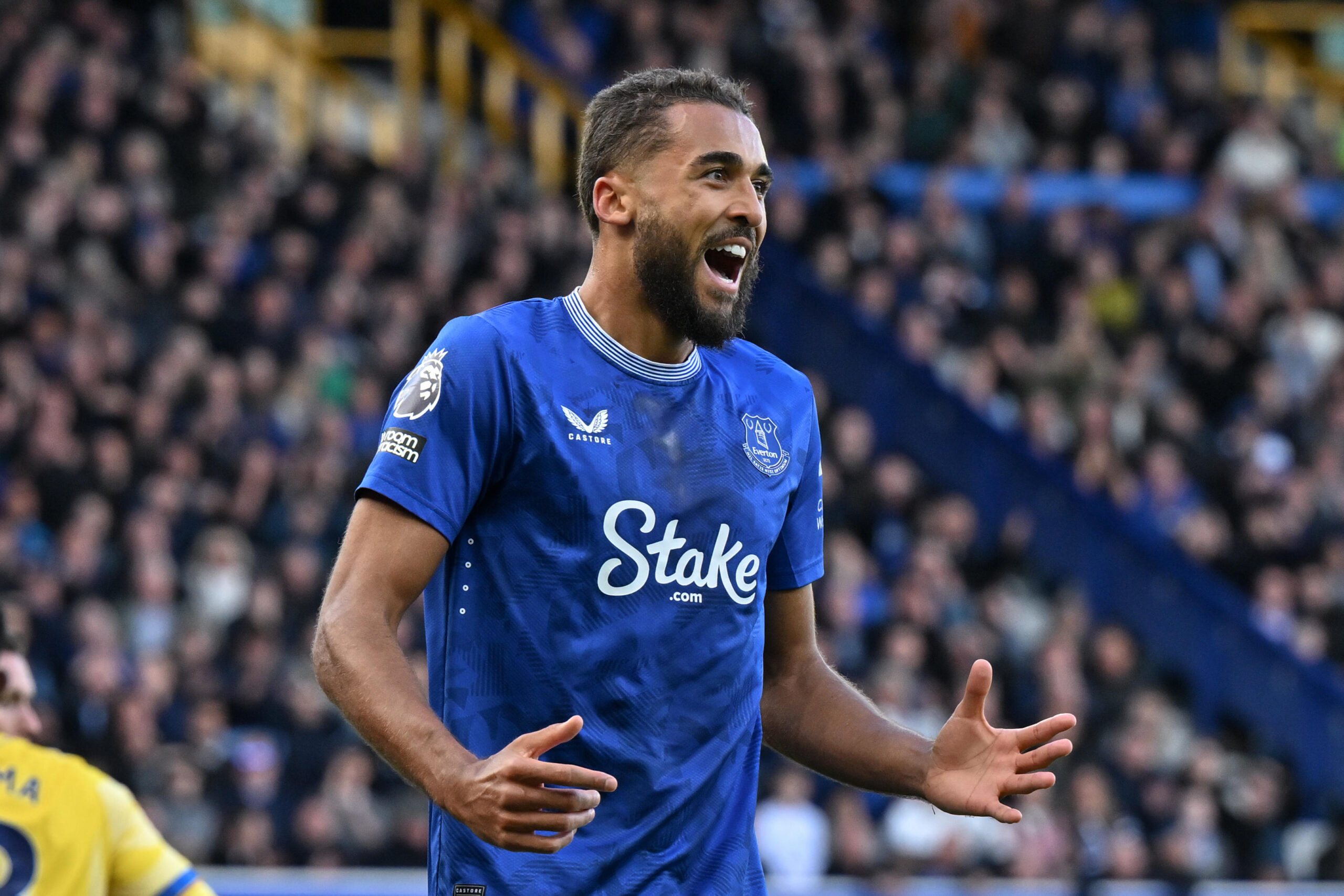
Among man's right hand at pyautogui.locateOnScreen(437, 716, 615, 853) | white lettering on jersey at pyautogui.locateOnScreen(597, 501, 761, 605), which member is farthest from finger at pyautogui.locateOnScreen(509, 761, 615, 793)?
white lettering on jersey at pyautogui.locateOnScreen(597, 501, 761, 605)

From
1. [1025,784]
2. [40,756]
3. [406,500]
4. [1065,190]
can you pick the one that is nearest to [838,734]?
[1025,784]

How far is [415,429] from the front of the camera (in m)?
3.44

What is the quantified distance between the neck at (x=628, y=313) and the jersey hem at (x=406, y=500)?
55cm

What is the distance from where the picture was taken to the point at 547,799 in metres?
2.99

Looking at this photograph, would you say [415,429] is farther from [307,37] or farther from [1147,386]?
[307,37]

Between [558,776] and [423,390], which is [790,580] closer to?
[423,390]

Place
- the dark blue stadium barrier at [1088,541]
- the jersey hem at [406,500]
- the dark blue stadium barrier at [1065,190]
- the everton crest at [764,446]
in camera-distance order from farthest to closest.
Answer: the dark blue stadium barrier at [1065,190], the dark blue stadium barrier at [1088,541], the everton crest at [764,446], the jersey hem at [406,500]

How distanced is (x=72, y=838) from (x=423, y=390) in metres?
1.76

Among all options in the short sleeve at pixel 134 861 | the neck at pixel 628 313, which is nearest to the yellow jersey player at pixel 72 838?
the short sleeve at pixel 134 861

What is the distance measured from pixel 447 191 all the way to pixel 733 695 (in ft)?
43.1

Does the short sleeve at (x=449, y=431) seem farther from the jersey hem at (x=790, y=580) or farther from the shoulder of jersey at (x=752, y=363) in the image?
the jersey hem at (x=790, y=580)

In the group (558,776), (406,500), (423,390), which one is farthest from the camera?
(423,390)

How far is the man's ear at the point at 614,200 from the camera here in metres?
3.74

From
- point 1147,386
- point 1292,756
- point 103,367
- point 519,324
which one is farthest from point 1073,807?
point 519,324
